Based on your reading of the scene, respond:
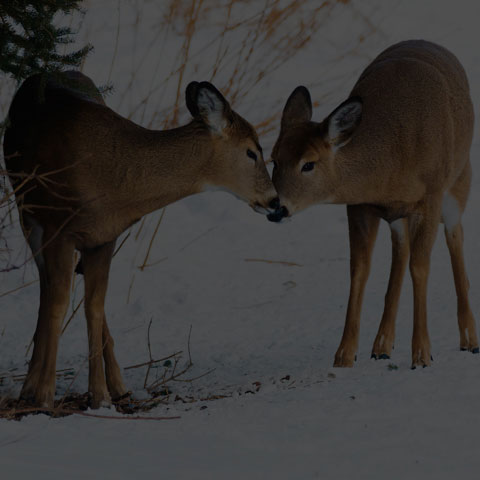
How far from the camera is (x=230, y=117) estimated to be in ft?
20.4

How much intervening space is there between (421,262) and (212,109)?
62.3 inches

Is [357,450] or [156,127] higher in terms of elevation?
[156,127]

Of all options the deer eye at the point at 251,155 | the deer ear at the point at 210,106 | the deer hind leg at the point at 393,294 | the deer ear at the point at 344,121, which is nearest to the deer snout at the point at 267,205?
the deer eye at the point at 251,155

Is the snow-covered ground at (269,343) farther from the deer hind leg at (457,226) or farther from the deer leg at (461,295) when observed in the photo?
the deer hind leg at (457,226)

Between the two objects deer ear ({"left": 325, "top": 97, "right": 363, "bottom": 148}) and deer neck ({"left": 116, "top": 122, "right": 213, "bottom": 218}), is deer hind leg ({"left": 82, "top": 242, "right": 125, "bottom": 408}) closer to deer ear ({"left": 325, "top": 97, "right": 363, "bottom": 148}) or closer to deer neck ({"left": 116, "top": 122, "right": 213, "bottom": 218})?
deer neck ({"left": 116, "top": 122, "right": 213, "bottom": 218})

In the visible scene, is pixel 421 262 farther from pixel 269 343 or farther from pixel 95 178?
pixel 95 178

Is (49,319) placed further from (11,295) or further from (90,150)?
(11,295)

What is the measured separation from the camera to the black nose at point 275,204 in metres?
6.22

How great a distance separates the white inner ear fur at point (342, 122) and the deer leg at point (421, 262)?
633 mm

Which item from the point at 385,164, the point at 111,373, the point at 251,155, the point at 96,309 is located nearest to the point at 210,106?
the point at 251,155

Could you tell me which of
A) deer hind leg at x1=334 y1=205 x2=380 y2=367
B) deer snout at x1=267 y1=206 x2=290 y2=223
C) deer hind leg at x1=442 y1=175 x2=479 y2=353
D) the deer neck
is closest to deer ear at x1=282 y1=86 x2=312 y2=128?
deer hind leg at x1=334 y1=205 x2=380 y2=367

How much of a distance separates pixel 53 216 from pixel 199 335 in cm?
225

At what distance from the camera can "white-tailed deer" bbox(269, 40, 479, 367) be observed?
6.52 metres

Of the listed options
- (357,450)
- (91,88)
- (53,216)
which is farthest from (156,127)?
(357,450)
